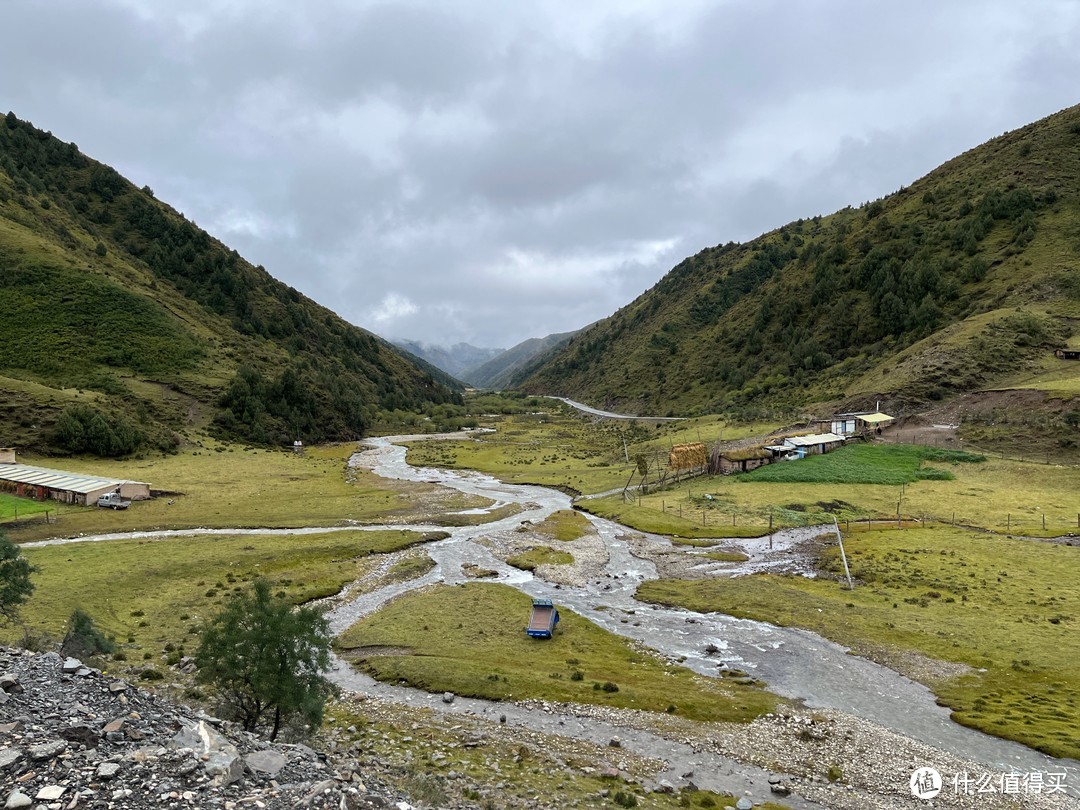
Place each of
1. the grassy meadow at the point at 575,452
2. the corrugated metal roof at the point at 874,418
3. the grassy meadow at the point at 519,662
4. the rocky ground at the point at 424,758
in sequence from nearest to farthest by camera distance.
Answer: the rocky ground at the point at 424,758
the grassy meadow at the point at 519,662
the grassy meadow at the point at 575,452
the corrugated metal roof at the point at 874,418

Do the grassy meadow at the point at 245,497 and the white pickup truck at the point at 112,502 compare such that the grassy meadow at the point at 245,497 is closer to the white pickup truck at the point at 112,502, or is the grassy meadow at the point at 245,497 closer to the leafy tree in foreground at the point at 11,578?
the white pickup truck at the point at 112,502

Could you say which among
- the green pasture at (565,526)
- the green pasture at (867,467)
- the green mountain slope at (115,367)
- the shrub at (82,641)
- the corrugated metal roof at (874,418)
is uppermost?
the green mountain slope at (115,367)

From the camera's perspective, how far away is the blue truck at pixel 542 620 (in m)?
43.9

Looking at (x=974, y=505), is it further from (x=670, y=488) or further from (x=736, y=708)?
(x=736, y=708)

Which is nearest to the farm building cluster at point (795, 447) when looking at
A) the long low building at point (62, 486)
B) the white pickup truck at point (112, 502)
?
the white pickup truck at point (112, 502)

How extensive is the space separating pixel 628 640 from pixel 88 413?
11111 centimetres

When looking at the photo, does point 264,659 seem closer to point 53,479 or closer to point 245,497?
point 245,497

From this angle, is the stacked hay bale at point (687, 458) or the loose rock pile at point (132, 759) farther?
the stacked hay bale at point (687, 458)

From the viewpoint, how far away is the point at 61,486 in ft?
259

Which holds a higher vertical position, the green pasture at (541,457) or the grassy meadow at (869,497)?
the green pasture at (541,457)

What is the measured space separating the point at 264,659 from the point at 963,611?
50329 mm

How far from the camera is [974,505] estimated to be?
78438mm

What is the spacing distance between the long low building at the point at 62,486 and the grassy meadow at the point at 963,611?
71.5 m

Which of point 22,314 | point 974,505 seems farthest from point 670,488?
point 22,314
